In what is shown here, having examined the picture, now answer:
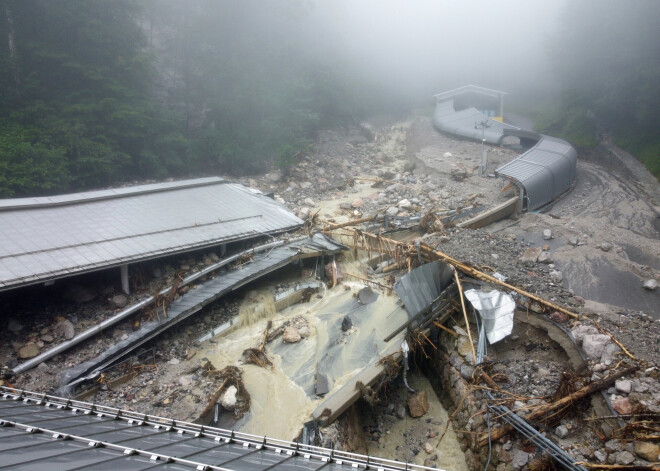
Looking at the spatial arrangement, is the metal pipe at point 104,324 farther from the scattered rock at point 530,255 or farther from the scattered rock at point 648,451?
the scattered rock at point 648,451

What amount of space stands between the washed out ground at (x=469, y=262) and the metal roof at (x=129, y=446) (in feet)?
9.27

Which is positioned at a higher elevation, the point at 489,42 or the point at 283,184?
the point at 489,42

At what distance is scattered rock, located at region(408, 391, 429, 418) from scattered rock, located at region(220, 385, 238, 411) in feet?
12.3

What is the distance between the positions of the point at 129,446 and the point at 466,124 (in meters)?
25.9

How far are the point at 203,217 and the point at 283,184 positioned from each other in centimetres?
917

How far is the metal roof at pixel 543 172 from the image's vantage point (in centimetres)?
1719

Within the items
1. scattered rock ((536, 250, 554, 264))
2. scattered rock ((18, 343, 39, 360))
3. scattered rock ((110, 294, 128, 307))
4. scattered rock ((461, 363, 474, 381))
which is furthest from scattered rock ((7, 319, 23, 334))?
scattered rock ((536, 250, 554, 264))

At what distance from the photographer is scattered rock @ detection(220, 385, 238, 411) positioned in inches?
353

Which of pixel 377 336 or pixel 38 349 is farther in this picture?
pixel 377 336

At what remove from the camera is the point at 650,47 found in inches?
939

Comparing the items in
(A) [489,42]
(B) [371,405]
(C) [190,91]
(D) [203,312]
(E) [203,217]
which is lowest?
(B) [371,405]

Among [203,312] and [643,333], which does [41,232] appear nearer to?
[203,312]


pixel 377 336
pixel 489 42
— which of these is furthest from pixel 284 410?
pixel 489 42

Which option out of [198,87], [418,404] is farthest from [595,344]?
[198,87]
